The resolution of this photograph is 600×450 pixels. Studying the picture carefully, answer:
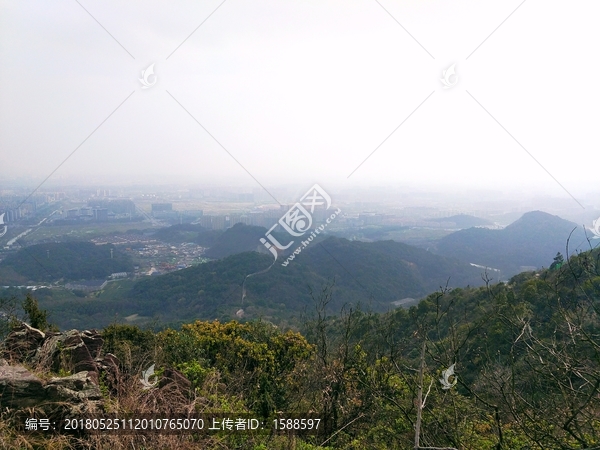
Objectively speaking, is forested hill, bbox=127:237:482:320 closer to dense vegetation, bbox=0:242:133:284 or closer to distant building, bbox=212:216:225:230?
dense vegetation, bbox=0:242:133:284

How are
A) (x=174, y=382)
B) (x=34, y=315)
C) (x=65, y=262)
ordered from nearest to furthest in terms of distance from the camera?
(x=174, y=382) → (x=34, y=315) → (x=65, y=262)

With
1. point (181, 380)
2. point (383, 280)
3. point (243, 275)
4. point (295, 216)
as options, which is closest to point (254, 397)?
point (181, 380)

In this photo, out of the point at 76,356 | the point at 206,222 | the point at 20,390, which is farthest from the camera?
the point at 206,222

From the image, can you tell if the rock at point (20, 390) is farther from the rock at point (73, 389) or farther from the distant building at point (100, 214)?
the distant building at point (100, 214)

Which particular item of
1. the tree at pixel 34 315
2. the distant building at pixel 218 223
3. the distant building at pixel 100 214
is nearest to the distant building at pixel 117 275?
the distant building at pixel 218 223

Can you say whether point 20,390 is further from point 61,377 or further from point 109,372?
point 109,372

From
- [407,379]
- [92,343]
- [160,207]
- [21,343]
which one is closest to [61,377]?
[21,343]
